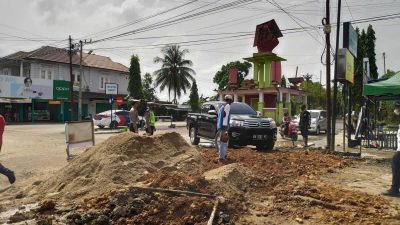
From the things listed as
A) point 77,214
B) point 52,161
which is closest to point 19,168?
point 52,161

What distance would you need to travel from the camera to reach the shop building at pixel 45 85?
141ft

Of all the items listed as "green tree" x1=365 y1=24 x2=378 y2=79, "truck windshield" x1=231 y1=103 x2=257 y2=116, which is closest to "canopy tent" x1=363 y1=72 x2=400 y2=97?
"truck windshield" x1=231 y1=103 x2=257 y2=116

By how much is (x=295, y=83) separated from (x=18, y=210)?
40.9 m

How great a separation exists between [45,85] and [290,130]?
3387 cm

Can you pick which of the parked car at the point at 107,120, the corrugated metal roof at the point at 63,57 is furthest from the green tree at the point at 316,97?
the parked car at the point at 107,120

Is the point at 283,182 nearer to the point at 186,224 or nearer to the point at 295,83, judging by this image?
the point at 186,224

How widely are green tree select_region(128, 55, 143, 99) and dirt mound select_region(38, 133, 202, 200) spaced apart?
42.8 metres

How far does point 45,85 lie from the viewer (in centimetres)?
4522

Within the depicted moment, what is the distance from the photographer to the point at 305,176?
30.8 ft

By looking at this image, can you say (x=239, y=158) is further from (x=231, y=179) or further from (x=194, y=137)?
(x=194, y=137)

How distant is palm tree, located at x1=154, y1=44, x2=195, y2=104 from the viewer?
6612 centimetres

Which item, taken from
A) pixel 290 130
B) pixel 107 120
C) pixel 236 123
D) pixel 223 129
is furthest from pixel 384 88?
pixel 107 120

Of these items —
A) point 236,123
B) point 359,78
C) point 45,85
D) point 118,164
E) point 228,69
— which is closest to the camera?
point 118,164

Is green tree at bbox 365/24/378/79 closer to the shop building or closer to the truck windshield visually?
the truck windshield
